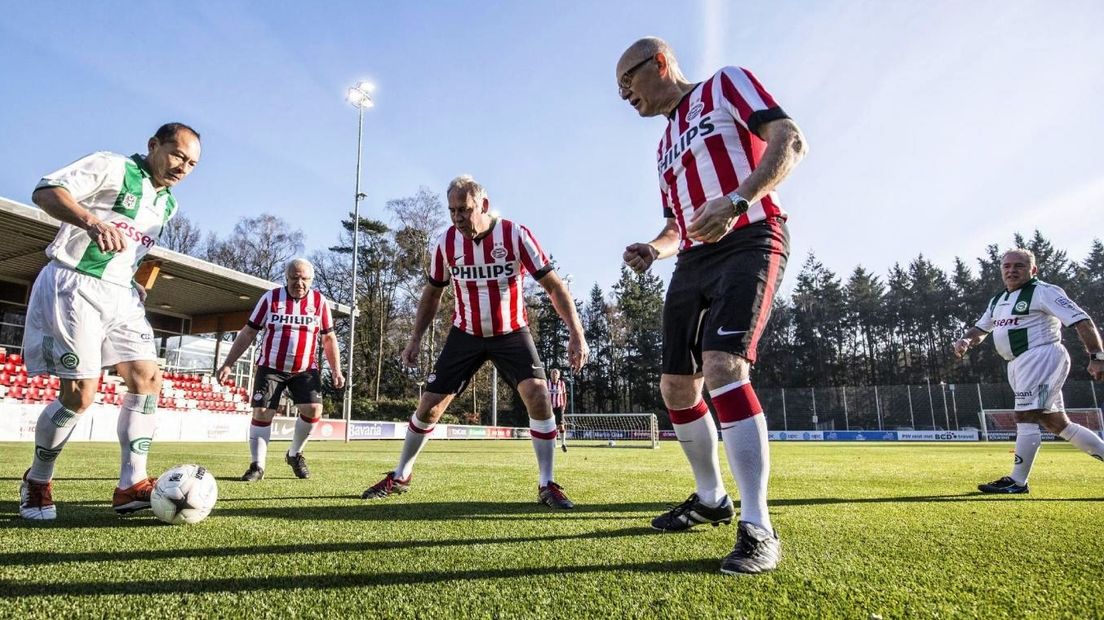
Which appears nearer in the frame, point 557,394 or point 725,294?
point 725,294

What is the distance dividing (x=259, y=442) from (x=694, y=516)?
15.4 ft

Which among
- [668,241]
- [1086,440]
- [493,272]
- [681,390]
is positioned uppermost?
[493,272]

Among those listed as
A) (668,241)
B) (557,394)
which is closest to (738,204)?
(668,241)

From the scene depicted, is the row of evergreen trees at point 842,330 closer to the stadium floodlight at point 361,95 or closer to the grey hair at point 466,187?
the stadium floodlight at point 361,95

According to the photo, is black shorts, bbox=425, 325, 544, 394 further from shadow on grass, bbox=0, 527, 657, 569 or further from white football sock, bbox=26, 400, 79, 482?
white football sock, bbox=26, 400, 79, 482

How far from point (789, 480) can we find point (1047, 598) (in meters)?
4.06

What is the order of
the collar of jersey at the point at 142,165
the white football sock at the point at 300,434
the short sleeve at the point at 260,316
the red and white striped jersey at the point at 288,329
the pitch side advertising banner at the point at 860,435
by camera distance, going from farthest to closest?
1. the pitch side advertising banner at the point at 860,435
2. the short sleeve at the point at 260,316
3. the red and white striped jersey at the point at 288,329
4. the white football sock at the point at 300,434
5. the collar of jersey at the point at 142,165

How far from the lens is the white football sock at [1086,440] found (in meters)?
4.84

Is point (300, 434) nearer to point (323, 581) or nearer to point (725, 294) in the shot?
point (323, 581)

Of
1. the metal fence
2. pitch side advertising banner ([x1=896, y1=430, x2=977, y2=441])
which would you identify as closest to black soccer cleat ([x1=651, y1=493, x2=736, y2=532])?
the metal fence

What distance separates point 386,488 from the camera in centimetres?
424

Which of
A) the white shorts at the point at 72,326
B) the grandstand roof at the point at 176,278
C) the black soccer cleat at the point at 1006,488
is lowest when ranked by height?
the black soccer cleat at the point at 1006,488

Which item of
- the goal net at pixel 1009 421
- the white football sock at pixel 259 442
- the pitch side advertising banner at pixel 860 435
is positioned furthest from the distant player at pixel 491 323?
the pitch side advertising banner at pixel 860 435

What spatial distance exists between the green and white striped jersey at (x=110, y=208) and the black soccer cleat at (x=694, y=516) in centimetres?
320
